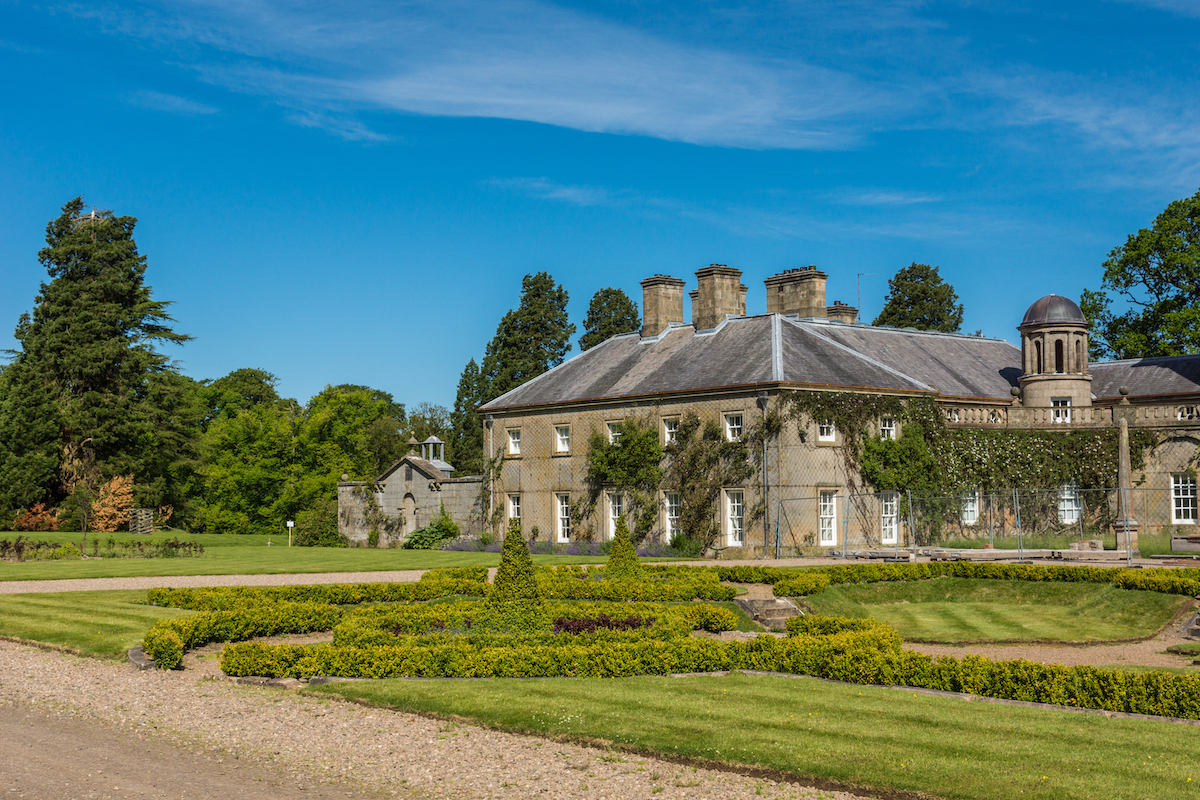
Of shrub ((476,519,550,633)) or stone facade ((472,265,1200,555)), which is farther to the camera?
stone facade ((472,265,1200,555))

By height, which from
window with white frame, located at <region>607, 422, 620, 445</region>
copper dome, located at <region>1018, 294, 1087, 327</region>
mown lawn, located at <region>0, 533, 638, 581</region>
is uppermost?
copper dome, located at <region>1018, 294, 1087, 327</region>

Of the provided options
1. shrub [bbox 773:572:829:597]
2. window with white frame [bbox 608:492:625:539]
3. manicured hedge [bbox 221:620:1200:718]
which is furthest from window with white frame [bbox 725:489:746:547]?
manicured hedge [bbox 221:620:1200:718]

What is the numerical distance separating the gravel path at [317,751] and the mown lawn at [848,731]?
382 mm

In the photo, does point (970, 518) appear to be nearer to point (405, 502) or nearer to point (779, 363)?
point (779, 363)

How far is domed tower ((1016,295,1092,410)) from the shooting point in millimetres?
39938

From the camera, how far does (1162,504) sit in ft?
122

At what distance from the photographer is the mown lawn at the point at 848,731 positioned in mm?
9047

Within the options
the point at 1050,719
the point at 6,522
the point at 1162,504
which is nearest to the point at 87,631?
the point at 1050,719

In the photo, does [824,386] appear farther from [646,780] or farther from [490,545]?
[646,780]

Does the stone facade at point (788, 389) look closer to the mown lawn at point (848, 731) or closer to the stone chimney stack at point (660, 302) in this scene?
the stone chimney stack at point (660, 302)

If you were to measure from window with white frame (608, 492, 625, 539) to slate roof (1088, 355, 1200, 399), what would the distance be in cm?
1829

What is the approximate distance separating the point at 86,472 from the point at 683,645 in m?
46.2

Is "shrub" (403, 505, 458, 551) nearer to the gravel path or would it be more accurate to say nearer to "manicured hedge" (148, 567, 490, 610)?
"manicured hedge" (148, 567, 490, 610)

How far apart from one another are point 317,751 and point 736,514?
2699cm
